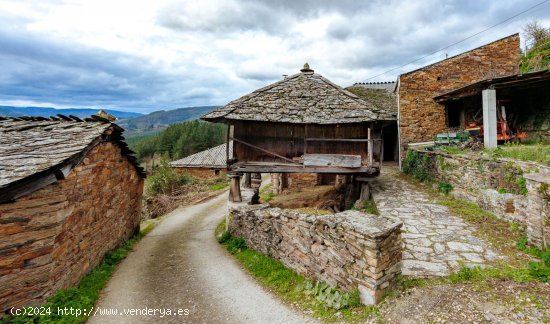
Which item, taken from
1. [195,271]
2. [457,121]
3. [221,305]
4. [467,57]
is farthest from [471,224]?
[467,57]

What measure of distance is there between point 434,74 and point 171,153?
48717mm

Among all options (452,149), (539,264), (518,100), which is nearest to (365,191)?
(452,149)

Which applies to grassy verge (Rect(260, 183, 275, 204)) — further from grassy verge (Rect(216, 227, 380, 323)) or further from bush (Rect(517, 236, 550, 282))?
bush (Rect(517, 236, 550, 282))

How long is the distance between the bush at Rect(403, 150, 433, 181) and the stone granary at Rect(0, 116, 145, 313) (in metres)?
9.97

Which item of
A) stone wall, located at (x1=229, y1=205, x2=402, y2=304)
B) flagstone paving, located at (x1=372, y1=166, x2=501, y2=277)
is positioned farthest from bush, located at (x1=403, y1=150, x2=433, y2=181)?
stone wall, located at (x1=229, y1=205, x2=402, y2=304)

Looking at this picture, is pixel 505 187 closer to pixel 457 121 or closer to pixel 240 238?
pixel 240 238

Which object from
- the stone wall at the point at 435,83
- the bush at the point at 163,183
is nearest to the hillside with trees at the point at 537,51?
the stone wall at the point at 435,83

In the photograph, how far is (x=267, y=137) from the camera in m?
9.27

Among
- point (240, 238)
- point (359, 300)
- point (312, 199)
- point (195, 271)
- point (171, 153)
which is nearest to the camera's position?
point (359, 300)

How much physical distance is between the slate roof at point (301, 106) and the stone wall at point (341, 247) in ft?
10.4

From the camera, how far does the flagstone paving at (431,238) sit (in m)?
4.41

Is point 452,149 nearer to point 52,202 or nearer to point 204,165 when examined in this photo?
point 52,202

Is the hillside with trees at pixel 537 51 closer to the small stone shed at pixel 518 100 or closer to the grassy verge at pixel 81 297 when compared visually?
the small stone shed at pixel 518 100

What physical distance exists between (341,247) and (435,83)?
11.2 metres
